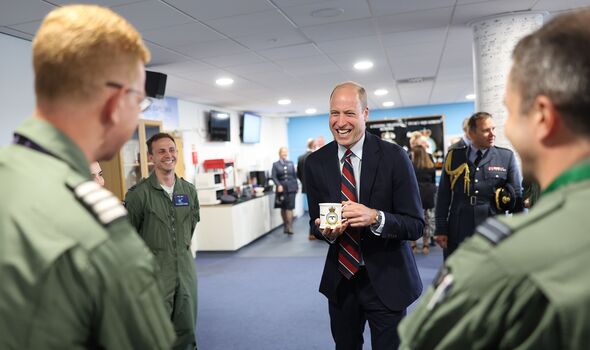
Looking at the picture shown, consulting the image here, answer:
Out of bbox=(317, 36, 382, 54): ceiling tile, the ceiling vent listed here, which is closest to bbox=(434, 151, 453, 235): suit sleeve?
bbox=(317, 36, 382, 54): ceiling tile

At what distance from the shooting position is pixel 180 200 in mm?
2730

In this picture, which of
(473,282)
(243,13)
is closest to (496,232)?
(473,282)

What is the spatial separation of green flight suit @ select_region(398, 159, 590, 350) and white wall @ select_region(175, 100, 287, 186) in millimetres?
6840

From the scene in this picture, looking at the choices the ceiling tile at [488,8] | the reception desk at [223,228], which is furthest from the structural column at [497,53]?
the reception desk at [223,228]

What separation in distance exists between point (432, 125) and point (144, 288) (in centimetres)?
707

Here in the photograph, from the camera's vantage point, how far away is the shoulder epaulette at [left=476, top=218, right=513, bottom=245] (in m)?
0.62

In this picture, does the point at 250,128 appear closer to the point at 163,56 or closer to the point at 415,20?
the point at 163,56

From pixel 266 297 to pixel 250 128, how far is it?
6.05 metres

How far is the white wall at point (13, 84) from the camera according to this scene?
321 cm

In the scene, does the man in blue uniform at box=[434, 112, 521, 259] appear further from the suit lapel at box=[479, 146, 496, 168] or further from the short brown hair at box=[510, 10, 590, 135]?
the short brown hair at box=[510, 10, 590, 135]

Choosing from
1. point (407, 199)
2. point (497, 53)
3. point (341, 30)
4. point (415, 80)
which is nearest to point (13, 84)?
point (341, 30)

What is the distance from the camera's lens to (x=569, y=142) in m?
0.64

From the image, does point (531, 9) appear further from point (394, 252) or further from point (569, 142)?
point (569, 142)

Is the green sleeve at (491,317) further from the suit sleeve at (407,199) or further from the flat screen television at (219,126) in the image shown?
the flat screen television at (219,126)
